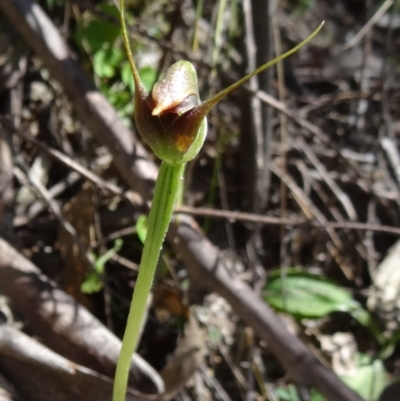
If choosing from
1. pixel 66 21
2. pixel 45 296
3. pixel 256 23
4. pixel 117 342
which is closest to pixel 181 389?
pixel 117 342

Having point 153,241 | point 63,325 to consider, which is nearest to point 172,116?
point 153,241

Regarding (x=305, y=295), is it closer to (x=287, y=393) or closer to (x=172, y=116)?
(x=287, y=393)

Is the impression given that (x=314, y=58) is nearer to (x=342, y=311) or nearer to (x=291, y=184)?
(x=291, y=184)

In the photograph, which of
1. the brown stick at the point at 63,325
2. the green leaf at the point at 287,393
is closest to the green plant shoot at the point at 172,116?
the brown stick at the point at 63,325

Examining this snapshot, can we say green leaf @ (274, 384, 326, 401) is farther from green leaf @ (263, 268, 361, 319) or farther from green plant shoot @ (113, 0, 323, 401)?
green plant shoot @ (113, 0, 323, 401)

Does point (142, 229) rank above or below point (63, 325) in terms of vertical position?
above

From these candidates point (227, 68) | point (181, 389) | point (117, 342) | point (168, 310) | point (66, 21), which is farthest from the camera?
point (227, 68)

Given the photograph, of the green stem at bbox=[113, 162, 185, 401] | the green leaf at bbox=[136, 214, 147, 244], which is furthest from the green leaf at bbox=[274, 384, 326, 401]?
the green stem at bbox=[113, 162, 185, 401]
